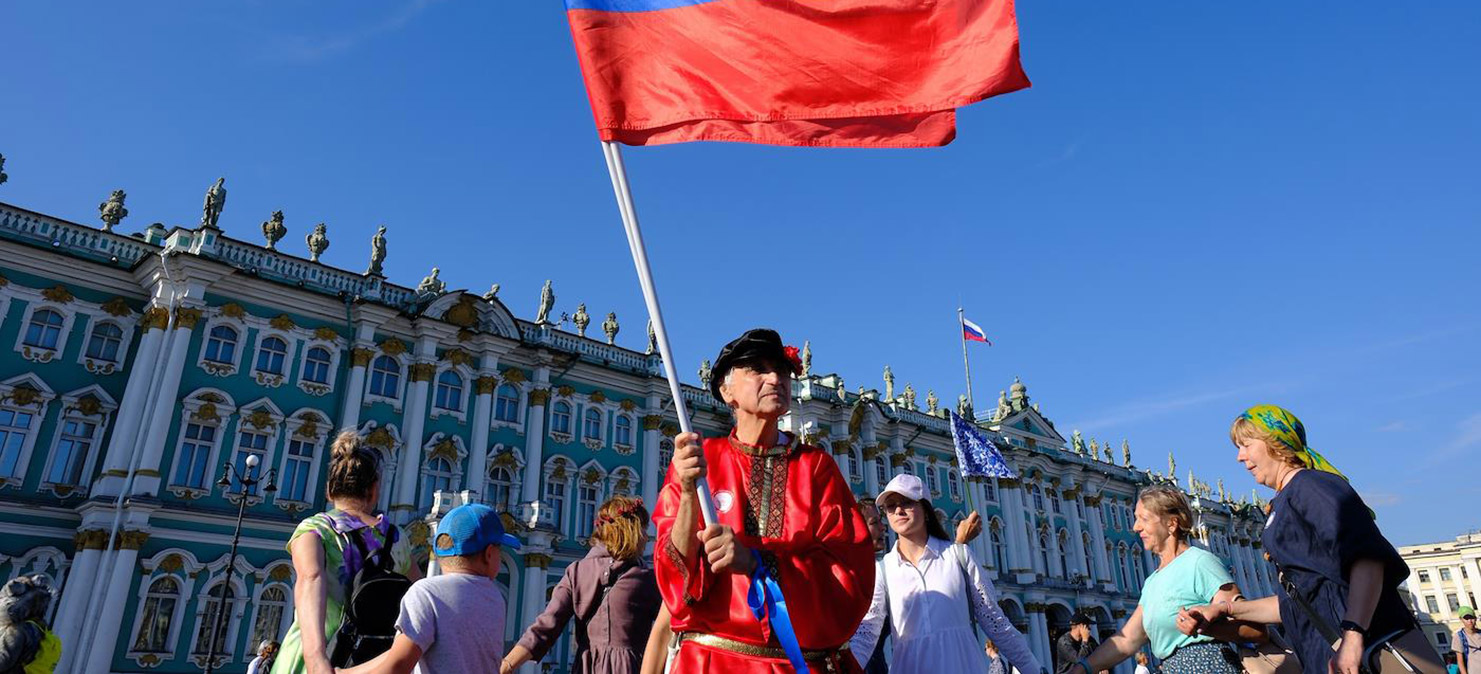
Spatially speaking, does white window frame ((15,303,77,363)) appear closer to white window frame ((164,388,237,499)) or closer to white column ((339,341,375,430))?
white window frame ((164,388,237,499))

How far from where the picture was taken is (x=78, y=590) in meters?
18.6

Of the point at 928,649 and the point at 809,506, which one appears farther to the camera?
the point at 928,649

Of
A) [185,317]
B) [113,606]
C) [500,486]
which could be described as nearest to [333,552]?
[113,606]

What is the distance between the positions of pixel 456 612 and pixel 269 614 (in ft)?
66.7

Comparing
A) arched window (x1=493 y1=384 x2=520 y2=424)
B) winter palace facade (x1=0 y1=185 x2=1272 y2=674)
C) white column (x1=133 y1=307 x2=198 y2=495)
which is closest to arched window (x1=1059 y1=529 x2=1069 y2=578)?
winter palace facade (x1=0 y1=185 x2=1272 y2=674)

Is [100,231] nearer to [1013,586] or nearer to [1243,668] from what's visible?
[1243,668]

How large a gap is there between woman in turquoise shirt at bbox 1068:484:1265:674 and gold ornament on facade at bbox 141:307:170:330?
895 inches

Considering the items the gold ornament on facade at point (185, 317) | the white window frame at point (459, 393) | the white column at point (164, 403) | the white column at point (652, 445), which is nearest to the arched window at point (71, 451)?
the white column at point (164, 403)

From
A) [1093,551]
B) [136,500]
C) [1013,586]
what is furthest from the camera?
[1093,551]

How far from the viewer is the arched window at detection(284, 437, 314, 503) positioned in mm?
22047

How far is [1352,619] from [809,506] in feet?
7.35

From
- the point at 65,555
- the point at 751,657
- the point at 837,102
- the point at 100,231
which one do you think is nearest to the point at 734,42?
the point at 837,102

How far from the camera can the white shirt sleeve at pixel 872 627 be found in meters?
5.40

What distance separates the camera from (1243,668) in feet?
15.1
